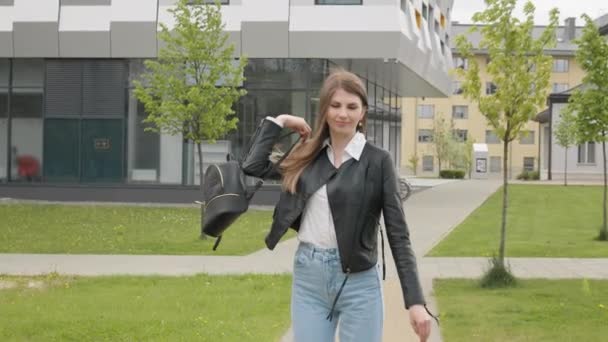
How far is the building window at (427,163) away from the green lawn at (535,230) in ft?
185

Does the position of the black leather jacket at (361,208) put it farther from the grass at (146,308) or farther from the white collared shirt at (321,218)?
the grass at (146,308)

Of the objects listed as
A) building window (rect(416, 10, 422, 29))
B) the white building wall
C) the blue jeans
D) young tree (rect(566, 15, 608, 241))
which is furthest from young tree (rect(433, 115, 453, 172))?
the blue jeans

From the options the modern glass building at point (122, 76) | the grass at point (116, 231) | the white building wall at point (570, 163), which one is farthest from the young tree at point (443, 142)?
the grass at point (116, 231)

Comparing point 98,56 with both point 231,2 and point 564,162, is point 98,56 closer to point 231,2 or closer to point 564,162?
point 231,2

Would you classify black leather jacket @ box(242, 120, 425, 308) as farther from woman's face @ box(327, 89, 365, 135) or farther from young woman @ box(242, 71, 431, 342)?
woman's face @ box(327, 89, 365, 135)

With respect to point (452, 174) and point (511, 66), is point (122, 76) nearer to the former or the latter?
point (511, 66)

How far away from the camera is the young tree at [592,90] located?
17.2 m

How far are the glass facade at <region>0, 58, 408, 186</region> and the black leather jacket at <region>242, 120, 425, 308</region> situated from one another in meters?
25.3

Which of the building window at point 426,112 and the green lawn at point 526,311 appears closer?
the green lawn at point 526,311

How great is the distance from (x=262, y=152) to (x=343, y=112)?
53 cm

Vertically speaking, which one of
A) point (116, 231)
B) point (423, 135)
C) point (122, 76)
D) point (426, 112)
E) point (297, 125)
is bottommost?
point (116, 231)

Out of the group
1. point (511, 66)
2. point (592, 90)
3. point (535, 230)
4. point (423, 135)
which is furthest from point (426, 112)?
point (511, 66)

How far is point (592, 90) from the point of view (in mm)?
17375

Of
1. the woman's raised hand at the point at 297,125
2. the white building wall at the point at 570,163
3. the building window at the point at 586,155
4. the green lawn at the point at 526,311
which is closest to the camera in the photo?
the woman's raised hand at the point at 297,125
